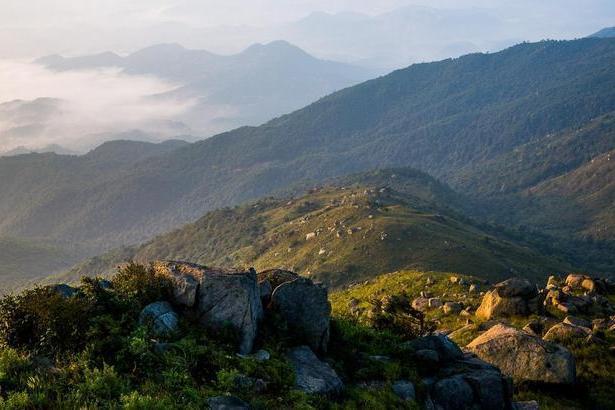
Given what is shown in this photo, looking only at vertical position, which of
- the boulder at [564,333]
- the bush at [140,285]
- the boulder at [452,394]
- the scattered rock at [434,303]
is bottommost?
the scattered rock at [434,303]

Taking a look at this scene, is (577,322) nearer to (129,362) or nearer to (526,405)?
(526,405)

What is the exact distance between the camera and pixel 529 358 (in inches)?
1013

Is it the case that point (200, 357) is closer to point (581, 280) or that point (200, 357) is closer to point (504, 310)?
point (504, 310)

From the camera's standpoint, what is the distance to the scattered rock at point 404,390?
18.7 metres

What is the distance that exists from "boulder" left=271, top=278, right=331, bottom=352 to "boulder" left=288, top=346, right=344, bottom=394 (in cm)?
71

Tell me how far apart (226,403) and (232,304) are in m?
4.57

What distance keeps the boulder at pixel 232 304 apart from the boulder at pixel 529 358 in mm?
12502

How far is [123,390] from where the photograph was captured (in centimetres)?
1450

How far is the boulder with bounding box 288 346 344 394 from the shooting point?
57.3 feet

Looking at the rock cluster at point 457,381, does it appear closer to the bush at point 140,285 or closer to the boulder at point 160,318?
the boulder at point 160,318

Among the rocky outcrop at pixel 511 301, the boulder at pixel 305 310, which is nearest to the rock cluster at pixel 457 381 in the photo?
the boulder at pixel 305 310

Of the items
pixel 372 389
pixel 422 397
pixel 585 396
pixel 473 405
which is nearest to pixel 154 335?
pixel 372 389

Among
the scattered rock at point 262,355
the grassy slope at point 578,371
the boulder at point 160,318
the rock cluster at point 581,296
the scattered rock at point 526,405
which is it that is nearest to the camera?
the boulder at point 160,318

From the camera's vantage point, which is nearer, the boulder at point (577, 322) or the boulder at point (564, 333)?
the boulder at point (564, 333)
